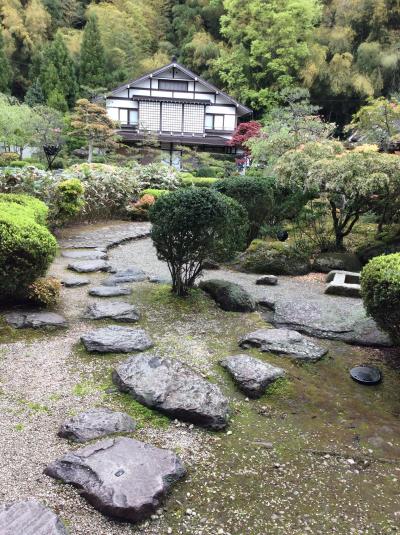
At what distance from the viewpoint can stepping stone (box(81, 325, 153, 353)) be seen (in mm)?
4066

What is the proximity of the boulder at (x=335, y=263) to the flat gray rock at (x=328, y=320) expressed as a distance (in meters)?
2.44

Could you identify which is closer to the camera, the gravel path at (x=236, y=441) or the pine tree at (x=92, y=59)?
the gravel path at (x=236, y=441)

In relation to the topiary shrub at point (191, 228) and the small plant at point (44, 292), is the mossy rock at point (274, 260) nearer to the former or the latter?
the topiary shrub at point (191, 228)

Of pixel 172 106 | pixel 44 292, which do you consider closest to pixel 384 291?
pixel 44 292

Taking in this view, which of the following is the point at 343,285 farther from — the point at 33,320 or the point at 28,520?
the point at 28,520

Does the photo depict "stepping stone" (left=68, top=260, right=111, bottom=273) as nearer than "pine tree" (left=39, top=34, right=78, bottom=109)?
Yes

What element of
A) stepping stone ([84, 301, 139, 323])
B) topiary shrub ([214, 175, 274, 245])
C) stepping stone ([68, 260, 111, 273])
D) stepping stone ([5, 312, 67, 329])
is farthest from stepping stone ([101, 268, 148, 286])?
topiary shrub ([214, 175, 274, 245])

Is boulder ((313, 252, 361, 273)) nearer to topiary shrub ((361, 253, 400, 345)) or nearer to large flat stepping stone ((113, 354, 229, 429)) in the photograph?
topiary shrub ((361, 253, 400, 345))

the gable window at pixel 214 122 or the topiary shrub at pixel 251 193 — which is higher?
the gable window at pixel 214 122

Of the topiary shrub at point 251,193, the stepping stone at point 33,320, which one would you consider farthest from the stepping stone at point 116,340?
the topiary shrub at point 251,193

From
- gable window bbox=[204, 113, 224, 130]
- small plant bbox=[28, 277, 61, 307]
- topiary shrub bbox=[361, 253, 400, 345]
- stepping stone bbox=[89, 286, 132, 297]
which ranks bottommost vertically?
stepping stone bbox=[89, 286, 132, 297]

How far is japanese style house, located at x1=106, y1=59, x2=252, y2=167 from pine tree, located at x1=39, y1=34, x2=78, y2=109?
16.1ft

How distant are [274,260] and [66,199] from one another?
5.11 meters

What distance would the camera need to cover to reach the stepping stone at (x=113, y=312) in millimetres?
4867
